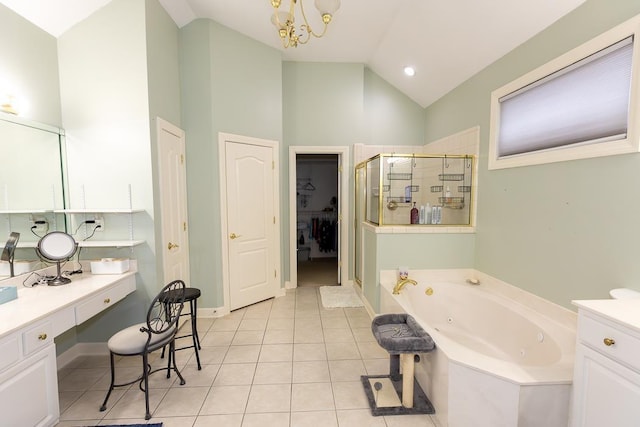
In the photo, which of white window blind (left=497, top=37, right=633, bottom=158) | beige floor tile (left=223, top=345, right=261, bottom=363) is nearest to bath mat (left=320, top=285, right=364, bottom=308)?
beige floor tile (left=223, top=345, right=261, bottom=363)

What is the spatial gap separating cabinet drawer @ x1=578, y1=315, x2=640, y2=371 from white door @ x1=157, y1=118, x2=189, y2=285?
316cm

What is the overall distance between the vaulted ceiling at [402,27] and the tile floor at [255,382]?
2936 mm

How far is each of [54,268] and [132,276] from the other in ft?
1.87

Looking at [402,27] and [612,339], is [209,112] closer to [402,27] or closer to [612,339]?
[402,27]

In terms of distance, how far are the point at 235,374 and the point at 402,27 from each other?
12.5ft

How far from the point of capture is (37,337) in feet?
5.28

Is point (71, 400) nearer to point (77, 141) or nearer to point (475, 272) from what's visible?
point (77, 141)

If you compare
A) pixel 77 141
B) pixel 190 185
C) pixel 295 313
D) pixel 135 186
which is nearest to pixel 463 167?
pixel 295 313

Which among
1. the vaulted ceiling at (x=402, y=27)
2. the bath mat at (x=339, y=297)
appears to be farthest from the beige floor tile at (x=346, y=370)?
the vaulted ceiling at (x=402, y=27)

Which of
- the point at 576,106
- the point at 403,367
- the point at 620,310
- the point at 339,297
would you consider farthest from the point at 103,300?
the point at 576,106

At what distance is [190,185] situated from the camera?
10.7ft

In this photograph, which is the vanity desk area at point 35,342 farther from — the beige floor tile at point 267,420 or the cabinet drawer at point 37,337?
the beige floor tile at point 267,420

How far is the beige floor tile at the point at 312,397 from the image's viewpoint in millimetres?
1928

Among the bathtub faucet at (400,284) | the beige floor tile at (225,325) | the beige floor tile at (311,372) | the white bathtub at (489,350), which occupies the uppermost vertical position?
the bathtub faucet at (400,284)
